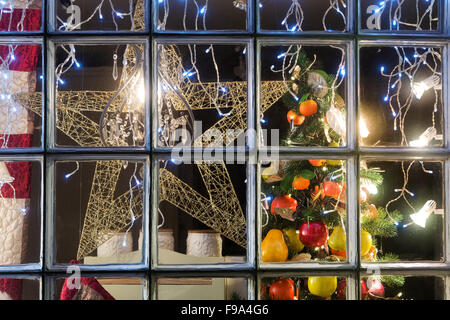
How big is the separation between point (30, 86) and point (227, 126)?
0.87m

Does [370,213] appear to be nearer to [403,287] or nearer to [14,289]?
[403,287]

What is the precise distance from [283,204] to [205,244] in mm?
575

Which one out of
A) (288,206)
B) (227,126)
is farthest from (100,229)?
(288,206)

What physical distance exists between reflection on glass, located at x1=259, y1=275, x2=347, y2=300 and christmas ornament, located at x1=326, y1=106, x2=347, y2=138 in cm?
45

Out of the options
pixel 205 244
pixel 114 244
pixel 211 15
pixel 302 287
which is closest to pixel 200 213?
pixel 205 244

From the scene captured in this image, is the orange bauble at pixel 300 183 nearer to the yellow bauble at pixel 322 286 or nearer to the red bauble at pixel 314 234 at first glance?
the red bauble at pixel 314 234

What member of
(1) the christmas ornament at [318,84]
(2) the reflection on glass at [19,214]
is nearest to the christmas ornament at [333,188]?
(1) the christmas ornament at [318,84]

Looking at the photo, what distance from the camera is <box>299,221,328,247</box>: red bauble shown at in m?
1.54

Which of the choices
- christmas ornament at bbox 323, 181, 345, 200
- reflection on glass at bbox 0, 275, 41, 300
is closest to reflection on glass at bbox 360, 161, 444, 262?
christmas ornament at bbox 323, 181, 345, 200

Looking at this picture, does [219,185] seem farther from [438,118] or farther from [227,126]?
[438,118]

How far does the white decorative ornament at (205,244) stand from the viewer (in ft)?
6.58

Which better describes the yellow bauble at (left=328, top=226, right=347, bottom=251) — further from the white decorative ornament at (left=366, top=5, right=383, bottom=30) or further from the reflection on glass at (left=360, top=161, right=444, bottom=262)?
the white decorative ornament at (left=366, top=5, right=383, bottom=30)

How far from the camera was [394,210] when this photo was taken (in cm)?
202

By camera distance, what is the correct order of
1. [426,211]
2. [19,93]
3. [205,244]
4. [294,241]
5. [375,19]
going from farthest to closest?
[205,244]
[19,93]
[294,241]
[426,211]
[375,19]
